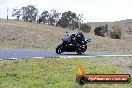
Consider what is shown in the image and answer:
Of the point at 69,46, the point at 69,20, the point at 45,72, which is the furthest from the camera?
the point at 69,20

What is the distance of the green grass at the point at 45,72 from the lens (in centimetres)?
1539

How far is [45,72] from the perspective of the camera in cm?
1802

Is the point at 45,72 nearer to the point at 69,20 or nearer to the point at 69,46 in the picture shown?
the point at 69,46

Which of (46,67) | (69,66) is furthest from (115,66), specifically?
(46,67)

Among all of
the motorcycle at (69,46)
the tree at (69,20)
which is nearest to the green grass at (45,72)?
the motorcycle at (69,46)

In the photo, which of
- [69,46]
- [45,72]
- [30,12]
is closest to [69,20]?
[30,12]

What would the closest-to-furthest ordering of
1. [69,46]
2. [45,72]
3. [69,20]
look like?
[45,72] → [69,46] → [69,20]

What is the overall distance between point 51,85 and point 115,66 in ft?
26.0

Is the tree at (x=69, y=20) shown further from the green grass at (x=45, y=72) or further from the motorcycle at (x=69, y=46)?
the green grass at (x=45, y=72)

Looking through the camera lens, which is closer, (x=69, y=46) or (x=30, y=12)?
(x=69, y=46)

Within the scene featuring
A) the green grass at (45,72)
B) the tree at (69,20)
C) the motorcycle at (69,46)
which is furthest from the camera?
the tree at (69,20)

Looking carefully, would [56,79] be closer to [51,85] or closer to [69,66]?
[51,85]

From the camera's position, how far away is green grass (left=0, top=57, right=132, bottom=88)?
50.5 ft

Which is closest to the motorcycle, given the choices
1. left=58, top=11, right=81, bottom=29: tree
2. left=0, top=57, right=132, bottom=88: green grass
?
left=0, top=57, right=132, bottom=88: green grass
